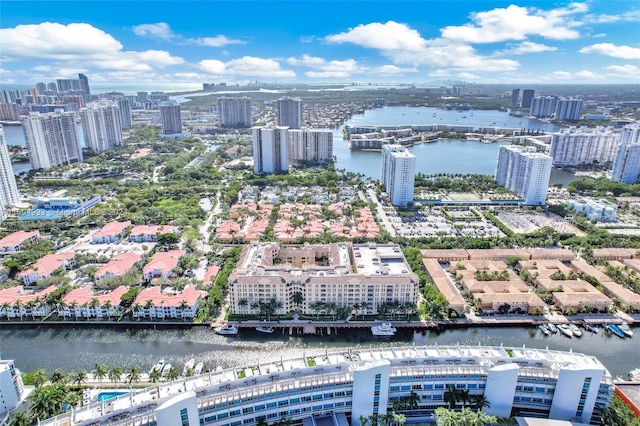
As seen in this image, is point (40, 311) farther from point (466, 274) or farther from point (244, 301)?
point (466, 274)

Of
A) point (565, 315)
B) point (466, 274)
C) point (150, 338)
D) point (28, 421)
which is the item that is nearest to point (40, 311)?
point (150, 338)

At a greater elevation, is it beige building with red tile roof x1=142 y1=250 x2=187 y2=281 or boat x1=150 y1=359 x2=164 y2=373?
beige building with red tile roof x1=142 y1=250 x2=187 y2=281

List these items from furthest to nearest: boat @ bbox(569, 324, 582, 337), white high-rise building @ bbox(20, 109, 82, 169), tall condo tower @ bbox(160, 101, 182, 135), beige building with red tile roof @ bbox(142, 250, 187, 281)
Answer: tall condo tower @ bbox(160, 101, 182, 135)
white high-rise building @ bbox(20, 109, 82, 169)
beige building with red tile roof @ bbox(142, 250, 187, 281)
boat @ bbox(569, 324, 582, 337)

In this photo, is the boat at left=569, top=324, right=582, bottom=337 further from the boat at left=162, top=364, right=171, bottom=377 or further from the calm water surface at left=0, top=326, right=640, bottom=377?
the boat at left=162, top=364, right=171, bottom=377

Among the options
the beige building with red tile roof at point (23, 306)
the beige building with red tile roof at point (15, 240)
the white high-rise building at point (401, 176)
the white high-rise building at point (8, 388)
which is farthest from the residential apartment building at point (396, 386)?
the white high-rise building at point (401, 176)

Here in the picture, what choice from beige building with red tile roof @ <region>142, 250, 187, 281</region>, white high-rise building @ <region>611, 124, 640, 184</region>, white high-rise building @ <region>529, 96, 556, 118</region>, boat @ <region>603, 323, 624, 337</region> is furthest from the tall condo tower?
white high-rise building @ <region>529, 96, 556, 118</region>

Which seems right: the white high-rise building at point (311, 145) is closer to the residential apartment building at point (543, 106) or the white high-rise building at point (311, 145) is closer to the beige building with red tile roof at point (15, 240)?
the beige building with red tile roof at point (15, 240)

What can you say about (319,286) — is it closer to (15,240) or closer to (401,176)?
(401,176)

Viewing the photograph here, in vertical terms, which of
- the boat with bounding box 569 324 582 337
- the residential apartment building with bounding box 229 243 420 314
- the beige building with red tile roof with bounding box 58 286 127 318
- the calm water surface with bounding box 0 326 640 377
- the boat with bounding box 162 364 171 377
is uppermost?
the residential apartment building with bounding box 229 243 420 314
